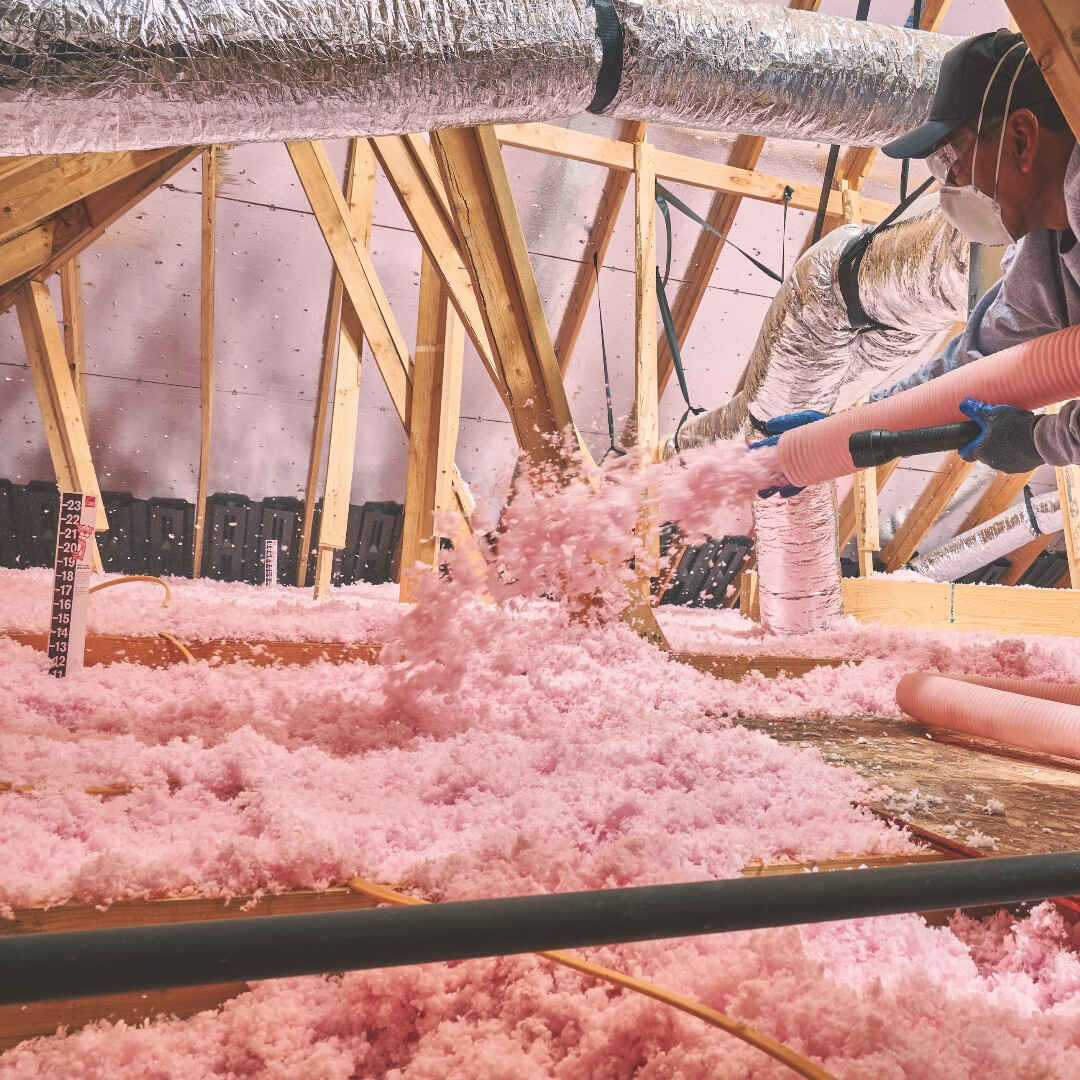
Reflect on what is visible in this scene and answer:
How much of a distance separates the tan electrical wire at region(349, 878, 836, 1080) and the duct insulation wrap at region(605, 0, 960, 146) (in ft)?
4.60

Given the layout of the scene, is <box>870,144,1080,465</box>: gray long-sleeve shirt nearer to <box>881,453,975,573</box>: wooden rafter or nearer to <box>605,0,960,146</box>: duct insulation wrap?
<box>605,0,960,146</box>: duct insulation wrap

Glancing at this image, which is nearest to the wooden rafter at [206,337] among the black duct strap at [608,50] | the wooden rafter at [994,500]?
the black duct strap at [608,50]

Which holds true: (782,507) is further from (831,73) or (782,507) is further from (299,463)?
(299,463)

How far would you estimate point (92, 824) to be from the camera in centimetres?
92

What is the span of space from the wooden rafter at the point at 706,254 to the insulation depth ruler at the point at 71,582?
295cm

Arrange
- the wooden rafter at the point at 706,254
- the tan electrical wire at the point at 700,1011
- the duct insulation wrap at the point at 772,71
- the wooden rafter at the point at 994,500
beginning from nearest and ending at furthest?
the tan electrical wire at the point at 700,1011 → the duct insulation wrap at the point at 772,71 → the wooden rafter at the point at 706,254 → the wooden rafter at the point at 994,500

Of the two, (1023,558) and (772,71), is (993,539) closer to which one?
(1023,558)

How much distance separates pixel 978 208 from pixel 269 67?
1.17 metres

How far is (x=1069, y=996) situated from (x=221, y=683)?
1.45 m

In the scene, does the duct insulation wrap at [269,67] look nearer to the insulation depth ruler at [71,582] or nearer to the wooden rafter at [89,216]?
the insulation depth ruler at [71,582]

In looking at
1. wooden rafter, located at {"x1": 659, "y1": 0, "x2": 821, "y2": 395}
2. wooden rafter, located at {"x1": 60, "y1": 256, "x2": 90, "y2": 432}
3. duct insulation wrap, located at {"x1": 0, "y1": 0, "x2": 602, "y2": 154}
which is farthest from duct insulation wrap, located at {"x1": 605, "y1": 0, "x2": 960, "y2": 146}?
wooden rafter, located at {"x1": 60, "y1": 256, "x2": 90, "y2": 432}

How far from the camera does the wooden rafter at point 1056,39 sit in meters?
0.73

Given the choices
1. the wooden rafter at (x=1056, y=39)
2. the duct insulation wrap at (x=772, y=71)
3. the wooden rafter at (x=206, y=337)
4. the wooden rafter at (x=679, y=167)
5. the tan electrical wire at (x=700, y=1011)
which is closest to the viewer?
the tan electrical wire at (x=700, y=1011)

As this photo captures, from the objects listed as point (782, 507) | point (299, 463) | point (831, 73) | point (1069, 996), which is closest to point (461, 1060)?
point (1069, 996)
